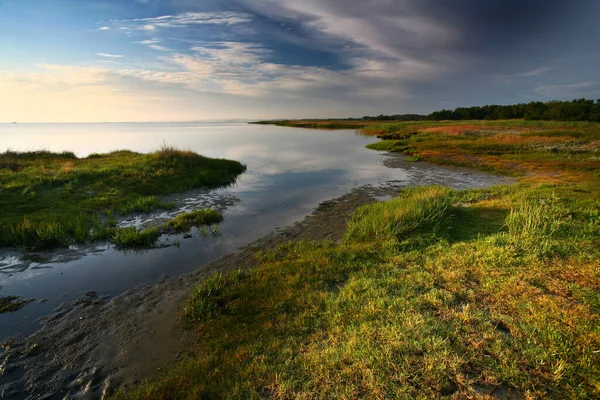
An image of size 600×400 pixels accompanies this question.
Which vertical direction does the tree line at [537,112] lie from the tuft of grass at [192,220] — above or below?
above

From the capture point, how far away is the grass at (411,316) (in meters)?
3.79

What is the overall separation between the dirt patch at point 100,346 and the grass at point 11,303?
1.03m

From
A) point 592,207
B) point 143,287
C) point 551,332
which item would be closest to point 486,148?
point 592,207

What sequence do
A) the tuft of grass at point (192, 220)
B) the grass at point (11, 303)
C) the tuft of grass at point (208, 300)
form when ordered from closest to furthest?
the tuft of grass at point (208, 300), the grass at point (11, 303), the tuft of grass at point (192, 220)

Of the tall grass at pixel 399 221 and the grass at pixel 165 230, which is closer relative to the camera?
the tall grass at pixel 399 221

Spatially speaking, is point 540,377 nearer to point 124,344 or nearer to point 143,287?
point 124,344

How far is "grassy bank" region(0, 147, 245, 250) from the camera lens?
34.5 ft

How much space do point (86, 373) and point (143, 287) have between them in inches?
120

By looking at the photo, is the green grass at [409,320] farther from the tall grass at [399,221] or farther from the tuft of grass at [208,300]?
the tall grass at [399,221]

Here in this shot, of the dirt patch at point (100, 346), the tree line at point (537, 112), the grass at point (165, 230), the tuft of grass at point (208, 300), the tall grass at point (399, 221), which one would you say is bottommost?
the dirt patch at point (100, 346)

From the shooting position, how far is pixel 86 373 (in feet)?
16.4

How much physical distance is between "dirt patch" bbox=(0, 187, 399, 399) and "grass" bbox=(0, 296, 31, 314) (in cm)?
103

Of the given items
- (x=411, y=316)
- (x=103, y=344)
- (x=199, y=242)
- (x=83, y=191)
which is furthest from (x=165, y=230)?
(x=411, y=316)

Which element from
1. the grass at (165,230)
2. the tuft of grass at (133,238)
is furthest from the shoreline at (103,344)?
the grass at (165,230)
